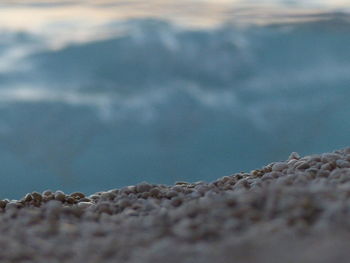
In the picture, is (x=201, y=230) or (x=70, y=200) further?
(x=70, y=200)

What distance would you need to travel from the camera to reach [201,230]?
1.86 metres

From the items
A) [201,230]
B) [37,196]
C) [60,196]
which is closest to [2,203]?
[37,196]

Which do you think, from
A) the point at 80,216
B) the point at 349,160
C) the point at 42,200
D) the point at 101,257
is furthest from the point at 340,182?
the point at 42,200

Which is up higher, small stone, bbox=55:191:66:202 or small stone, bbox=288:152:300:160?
small stone, bbox=288:152:300:160

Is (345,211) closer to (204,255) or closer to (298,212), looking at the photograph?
(298,212)

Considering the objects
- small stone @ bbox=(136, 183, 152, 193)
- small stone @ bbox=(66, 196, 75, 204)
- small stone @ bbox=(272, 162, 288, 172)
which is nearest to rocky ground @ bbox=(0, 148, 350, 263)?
→ small stone @ bbox=(136, 183, 152, 193)

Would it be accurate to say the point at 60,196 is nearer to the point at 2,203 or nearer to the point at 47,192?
the point at 47,192

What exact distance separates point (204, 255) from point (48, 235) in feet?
2.25

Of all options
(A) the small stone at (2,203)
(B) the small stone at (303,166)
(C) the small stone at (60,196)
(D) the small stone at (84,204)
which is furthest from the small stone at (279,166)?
(A) the small stone at (2,203)

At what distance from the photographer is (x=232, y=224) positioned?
1864mm

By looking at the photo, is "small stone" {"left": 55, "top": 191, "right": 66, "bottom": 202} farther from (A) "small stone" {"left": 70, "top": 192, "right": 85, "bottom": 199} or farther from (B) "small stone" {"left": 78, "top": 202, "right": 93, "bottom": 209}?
(B) "small stone" {"left": 78, "top": 202, "right": 93, "bottom": 209}

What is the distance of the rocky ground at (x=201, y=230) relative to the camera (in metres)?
1.58

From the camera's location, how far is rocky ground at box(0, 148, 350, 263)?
1.58 metres

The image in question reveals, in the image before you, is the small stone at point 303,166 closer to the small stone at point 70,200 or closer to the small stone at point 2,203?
the small stone at point 70,200
